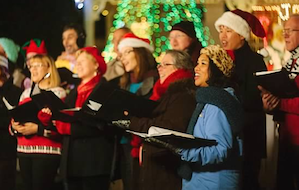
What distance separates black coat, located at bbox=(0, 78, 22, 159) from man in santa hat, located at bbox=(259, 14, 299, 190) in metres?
2.23

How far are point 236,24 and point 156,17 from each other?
1290mm

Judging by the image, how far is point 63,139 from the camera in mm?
5398

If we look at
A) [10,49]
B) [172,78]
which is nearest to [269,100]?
[172,78]

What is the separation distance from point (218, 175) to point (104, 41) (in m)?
2.78

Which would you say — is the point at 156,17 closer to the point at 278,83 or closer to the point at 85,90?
the point at 85,90

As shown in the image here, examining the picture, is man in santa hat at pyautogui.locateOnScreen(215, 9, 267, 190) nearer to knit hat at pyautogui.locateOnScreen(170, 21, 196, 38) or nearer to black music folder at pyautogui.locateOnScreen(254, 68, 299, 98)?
knit hat at pyautogui.locateOnScreen(170, 21, 196, 38)

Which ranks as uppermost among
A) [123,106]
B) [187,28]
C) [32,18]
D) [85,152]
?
[32,18]

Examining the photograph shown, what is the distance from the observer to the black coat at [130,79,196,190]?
4627 mm

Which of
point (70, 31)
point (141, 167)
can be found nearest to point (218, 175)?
point (141, 167)

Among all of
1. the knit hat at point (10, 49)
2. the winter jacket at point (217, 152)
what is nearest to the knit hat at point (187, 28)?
the winter jacket at point (217, 152)

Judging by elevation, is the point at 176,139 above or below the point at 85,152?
above

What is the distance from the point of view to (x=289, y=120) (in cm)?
483

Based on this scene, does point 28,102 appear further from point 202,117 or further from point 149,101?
point 202,117

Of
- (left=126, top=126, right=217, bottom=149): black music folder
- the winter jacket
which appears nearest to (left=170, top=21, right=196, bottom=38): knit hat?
the winter jacket
